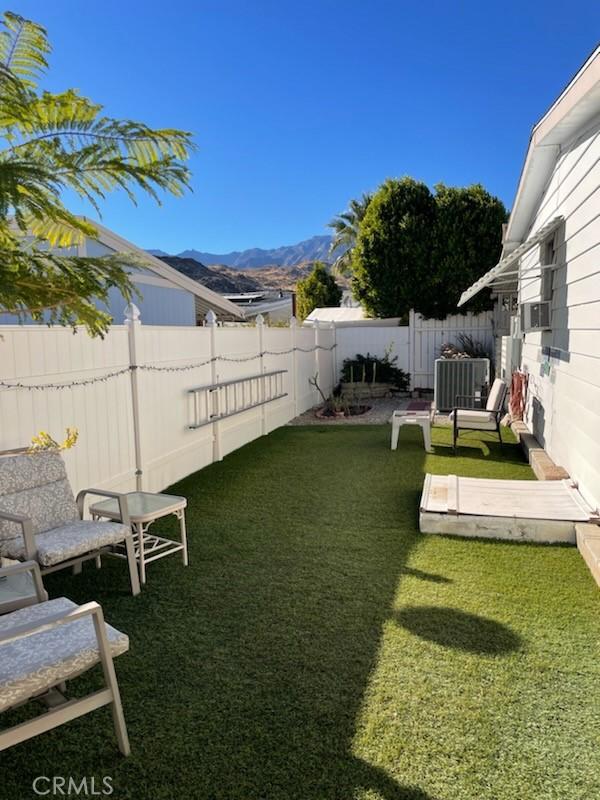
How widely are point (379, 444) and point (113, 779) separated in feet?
22.5

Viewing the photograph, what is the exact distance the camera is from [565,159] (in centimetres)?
601

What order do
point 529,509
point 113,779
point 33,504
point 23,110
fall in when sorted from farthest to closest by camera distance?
point 529,509 < point 33,504 < point 23,110 < point 113,779

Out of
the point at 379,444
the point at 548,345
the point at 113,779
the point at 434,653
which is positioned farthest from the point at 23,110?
the point at 379,444

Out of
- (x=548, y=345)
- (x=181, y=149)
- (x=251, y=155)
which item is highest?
(x=251, y=155)

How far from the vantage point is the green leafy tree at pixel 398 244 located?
15891 millimetres

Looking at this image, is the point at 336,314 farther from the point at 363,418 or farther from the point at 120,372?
the point at 120,372

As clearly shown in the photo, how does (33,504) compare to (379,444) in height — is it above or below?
above

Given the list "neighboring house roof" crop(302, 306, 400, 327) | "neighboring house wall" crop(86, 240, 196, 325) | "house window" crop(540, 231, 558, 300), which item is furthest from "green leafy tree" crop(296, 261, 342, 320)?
"house window" crop(540, 231, 558, 300)

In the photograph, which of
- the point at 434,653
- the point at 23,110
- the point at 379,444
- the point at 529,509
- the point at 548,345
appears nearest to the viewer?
the point at 23,110

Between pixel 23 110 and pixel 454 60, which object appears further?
Result: pixel 454 60

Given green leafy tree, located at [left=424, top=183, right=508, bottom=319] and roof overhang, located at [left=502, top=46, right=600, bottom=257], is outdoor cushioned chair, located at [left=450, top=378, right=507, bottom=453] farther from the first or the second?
green leafy tree, located at [left=424, top=183, right=508, bottom=319]

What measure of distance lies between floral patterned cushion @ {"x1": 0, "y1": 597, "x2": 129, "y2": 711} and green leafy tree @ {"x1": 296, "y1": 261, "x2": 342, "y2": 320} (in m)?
26.4

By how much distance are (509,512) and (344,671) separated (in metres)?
2.43

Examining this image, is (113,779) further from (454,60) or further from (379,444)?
(454,60)
